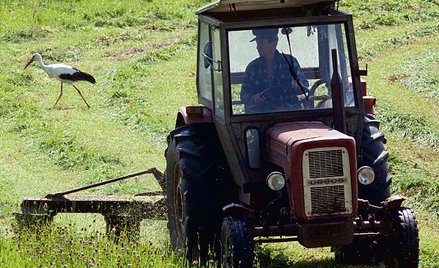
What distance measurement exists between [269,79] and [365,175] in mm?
1107

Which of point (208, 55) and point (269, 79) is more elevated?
point (208, 55)

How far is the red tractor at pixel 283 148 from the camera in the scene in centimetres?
835

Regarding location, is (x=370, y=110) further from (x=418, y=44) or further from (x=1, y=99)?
(x=418, y=44)

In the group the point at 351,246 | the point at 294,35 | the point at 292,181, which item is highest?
the point at 294,35

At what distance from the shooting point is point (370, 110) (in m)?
9.57

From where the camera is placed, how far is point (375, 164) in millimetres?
9047

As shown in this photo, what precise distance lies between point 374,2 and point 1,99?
11.4 metres

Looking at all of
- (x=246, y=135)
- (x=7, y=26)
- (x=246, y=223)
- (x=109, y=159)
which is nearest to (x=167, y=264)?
(x=246, y=223)

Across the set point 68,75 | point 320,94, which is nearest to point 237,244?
point 320,94

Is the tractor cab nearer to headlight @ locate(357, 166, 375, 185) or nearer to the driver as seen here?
the driver

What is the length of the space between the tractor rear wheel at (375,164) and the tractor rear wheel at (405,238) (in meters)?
0.37

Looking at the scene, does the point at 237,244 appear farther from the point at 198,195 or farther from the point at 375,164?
the point at 375,164

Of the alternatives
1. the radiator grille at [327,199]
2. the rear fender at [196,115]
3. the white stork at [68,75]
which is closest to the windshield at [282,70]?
the rear fender at [196,115]

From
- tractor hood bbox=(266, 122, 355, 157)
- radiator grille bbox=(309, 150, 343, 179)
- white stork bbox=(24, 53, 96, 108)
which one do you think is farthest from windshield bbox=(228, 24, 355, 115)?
white stork bbox=(24, 53, 96, 108)
